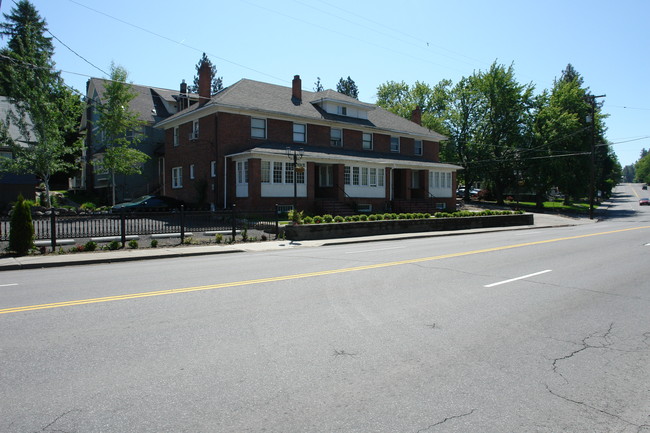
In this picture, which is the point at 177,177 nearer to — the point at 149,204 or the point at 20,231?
the point at 149,204

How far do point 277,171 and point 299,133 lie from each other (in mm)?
5547

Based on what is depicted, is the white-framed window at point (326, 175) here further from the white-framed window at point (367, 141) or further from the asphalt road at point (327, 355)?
the asphalt road at point (327, 355)

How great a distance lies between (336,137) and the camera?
36.5m

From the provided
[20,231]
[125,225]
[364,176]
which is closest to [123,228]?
[125,225]

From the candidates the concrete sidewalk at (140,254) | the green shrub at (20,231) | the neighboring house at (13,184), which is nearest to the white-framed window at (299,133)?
the concrete sidewalk at (140,254)

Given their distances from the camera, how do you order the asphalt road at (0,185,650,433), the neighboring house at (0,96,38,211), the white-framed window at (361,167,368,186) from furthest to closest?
the white-framed window at (361,167,368,186), the neighboring house at (0,96,38,211), the asphalt road at (0,185,650,433)

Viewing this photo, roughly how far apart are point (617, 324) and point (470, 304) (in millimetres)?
2074

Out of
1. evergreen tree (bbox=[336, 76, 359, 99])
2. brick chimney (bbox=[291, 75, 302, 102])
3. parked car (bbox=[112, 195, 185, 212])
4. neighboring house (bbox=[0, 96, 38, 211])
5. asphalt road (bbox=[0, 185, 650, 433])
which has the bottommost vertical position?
asphalt road (bbox=[0, 185, 650, 433])

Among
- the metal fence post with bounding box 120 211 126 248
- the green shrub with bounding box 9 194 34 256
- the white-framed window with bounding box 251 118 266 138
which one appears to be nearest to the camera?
the green shrub with bounding box 9 194 34 256

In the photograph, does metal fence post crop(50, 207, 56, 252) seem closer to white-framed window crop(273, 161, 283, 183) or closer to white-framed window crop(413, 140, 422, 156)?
white-framed window crop(273, 161, 283, 183)

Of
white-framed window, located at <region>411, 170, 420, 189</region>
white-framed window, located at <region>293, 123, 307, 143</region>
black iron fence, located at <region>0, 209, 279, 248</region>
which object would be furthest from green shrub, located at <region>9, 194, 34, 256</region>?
white-framed window, located at <region>411, 170, 420, 189</region>

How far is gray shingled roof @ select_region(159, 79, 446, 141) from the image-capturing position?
31.0 meters

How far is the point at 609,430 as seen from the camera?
3572mm

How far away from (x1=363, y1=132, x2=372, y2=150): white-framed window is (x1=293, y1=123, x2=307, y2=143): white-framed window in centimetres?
655
